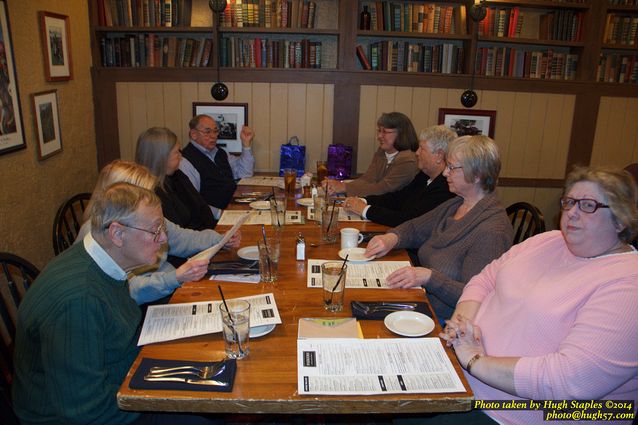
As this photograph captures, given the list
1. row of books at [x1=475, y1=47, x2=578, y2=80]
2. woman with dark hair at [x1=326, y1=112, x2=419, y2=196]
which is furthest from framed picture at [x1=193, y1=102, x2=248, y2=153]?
row of books at [x1=475, y1=47, x2=578, y2=80]

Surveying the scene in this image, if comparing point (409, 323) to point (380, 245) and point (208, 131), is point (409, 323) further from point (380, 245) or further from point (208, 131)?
point (208, 131)

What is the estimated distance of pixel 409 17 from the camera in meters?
4.18

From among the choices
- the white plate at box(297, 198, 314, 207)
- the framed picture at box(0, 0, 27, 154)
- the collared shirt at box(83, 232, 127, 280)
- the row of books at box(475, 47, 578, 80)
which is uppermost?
the row of books at box(475, 47, 578, 80)

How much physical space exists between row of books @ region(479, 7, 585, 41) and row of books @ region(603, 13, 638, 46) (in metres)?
0.26

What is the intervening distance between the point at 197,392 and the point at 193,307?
0.46 meters

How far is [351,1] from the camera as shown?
13.3 feet

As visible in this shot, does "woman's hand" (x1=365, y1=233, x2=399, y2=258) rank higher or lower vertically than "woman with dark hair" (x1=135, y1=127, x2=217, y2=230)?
lower

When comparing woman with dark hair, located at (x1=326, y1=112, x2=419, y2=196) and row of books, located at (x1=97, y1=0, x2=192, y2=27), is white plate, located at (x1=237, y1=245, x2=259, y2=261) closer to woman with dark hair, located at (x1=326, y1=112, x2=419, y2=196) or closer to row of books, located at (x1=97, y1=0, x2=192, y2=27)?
woman with dark hair, located at (x1=326, y1=112, x2=419, y2=196)

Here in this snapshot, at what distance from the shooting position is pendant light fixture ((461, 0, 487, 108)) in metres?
3.88

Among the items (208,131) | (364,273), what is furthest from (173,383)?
(208,131)

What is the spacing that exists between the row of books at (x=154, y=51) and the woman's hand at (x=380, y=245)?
2725 mm

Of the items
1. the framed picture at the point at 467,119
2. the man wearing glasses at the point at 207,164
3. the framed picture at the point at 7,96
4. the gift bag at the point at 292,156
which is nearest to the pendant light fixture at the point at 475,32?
the framed picture at the point at 467,119

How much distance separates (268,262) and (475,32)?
3.19 metres

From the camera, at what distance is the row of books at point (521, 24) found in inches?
166
